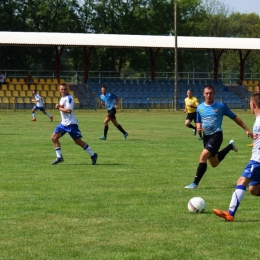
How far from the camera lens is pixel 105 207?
10.2 m

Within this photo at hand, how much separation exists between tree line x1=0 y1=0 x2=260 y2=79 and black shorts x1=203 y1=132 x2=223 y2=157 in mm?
47526

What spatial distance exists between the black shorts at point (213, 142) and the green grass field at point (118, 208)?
662 millimetres

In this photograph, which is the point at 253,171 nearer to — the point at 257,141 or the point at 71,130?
the point at 257,141

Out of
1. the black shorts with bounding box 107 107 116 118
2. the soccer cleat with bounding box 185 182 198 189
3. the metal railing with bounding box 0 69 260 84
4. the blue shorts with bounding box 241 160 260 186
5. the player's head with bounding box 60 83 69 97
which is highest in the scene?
A: the player's head with bounding box 60 83 69 97

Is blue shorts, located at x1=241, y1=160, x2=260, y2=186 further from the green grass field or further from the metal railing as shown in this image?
the metal railing

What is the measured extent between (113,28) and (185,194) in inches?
2227

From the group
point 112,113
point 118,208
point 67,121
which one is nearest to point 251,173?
point 118,208

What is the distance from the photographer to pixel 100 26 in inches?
2633

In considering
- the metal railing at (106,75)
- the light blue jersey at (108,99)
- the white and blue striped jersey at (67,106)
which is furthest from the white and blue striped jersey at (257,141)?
the metal railing at (106,75)

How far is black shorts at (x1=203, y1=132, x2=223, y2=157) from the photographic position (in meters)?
12.5

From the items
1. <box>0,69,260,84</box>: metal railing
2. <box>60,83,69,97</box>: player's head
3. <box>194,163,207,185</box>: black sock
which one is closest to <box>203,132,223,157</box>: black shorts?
<box>194,163,207,185</box>: black sock

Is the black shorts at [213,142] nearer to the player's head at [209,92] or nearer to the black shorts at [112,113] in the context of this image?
the player's head at [209,92]

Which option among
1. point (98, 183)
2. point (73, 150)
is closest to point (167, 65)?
point (73, 150)

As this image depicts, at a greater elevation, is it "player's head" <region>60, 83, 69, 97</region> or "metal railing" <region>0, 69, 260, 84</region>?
"player's head" <region>60, 83, 69, 97</region>
